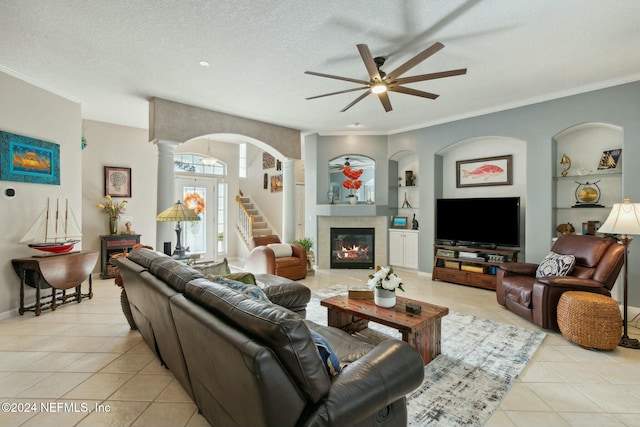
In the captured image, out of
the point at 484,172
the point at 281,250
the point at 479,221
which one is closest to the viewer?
the point at 479,221

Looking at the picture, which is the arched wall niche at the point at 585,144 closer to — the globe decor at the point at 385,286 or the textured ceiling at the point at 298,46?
the textured ceiling at the point at 298,46

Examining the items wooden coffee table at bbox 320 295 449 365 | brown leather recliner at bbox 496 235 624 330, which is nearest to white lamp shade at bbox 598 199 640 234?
brown leather recliner at bbox 496 235 624 330

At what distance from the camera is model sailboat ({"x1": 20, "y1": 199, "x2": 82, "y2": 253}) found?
12.1 feet

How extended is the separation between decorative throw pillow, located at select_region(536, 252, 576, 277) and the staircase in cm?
561

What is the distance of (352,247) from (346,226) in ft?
1.54

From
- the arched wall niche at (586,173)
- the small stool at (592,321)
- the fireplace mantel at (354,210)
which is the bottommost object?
the small stool at (592,321)

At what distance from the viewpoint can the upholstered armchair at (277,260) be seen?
481cm

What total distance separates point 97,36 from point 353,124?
13.1ft

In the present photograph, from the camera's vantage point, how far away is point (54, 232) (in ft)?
13.1

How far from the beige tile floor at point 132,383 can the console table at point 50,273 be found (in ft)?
1.12

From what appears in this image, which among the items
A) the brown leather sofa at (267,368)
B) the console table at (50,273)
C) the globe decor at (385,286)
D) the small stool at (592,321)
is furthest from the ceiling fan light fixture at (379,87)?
the console table at (50,273)

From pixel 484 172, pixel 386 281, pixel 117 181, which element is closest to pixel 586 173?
pixel 484 172

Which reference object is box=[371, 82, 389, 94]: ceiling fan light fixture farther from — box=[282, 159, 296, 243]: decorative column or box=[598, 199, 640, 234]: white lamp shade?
box=[282, 159, 296, 243]: decorative column

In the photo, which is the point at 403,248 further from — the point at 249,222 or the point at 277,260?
the point at 249,222
